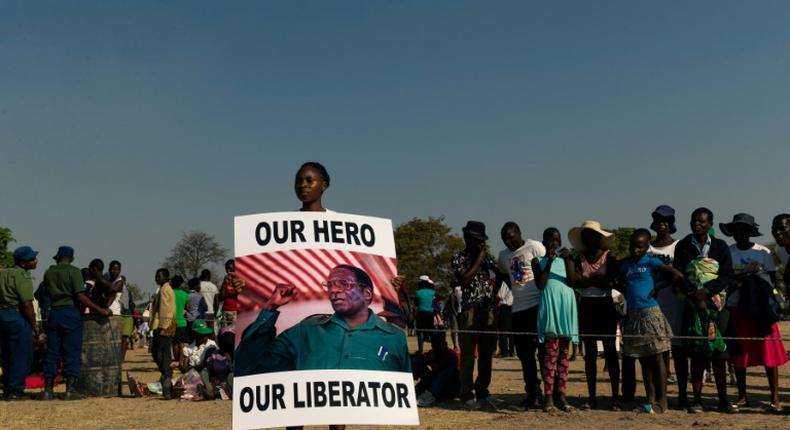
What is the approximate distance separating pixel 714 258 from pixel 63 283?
7880mm

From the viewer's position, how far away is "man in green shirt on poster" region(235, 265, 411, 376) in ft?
13.7

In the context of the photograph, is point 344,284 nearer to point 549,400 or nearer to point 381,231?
point 381,231

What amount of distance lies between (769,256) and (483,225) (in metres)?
2.84

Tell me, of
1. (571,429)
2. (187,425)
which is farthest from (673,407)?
(187,425)

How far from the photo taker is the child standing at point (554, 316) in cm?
815

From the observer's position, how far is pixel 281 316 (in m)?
4.25

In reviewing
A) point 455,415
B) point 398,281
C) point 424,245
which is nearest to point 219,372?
point 455,415

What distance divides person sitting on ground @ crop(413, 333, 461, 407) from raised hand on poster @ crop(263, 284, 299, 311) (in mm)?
5496

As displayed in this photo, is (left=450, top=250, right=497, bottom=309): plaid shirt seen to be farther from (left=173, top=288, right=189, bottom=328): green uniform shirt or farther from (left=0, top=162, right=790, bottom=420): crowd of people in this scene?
(left=173, top=288, right=189, bottom=328): green uniform shirt

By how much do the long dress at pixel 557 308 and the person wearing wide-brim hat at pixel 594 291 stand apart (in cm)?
11

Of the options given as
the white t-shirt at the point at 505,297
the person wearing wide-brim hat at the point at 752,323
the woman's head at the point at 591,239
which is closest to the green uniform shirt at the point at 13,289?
the white t-shirt at the point at 505,297

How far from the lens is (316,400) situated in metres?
4.10

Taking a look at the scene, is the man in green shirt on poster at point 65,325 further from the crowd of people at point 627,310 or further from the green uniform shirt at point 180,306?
the crowd of people at point 627,310

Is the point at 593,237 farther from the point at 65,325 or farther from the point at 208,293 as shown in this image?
the point at 208,293
